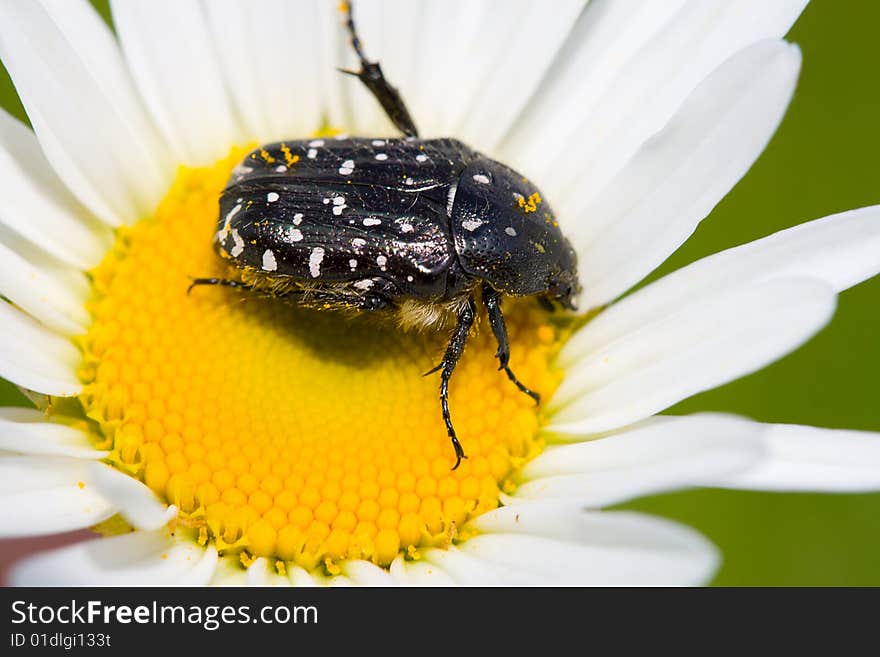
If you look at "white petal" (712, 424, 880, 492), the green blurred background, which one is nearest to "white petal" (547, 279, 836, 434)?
"white petal" (712, 424, 880, 492)

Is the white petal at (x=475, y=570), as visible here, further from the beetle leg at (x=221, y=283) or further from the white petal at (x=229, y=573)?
the beetle leg at (x=221, y=283)

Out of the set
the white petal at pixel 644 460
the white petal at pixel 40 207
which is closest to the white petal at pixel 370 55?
the white petal at pixel 40 207

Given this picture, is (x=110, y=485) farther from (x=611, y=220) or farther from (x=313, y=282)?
(x=611, y=220)

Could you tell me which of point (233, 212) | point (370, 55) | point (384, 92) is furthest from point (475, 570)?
point (370, 55)

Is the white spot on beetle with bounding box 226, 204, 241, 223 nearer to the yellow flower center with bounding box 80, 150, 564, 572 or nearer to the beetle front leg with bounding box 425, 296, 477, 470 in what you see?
the yellow flower center with bounding box 80, 150, 564, 572

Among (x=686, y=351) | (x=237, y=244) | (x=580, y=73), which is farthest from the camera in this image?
(x=580, y=73)

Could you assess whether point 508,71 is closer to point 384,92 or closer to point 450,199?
point 384,92

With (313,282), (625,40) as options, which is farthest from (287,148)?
(625,40)

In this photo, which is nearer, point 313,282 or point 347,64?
point 313,282
